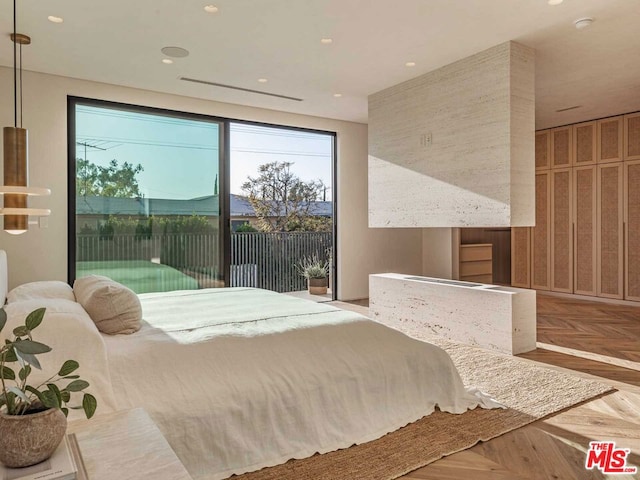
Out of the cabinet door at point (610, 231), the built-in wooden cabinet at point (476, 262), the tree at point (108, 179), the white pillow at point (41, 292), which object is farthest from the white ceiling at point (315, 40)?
the built-in wooden cabinet at point (476, 262)

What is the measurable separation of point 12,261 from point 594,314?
6601 millimetres

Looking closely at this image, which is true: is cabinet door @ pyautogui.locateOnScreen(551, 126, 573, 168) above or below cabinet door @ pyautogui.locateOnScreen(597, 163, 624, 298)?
above

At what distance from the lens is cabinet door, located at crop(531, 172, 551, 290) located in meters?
7.23

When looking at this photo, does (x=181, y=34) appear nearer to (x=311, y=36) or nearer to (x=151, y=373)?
(x=311, y=36)

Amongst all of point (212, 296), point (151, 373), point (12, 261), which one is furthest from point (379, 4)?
point (12, 261)

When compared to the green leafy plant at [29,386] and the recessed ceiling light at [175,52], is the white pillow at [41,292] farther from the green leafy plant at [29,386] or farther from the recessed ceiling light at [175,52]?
the recessed ceiling light at [175,52]

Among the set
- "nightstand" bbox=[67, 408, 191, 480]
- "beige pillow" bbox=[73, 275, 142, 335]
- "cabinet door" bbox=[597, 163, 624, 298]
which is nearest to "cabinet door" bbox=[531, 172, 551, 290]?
"cabinet door" bbox=[597, 163, 624, 298]

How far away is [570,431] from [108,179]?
488cm

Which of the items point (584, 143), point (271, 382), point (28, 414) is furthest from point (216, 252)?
point (584, 143)

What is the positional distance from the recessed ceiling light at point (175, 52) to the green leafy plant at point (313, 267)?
12.9ft

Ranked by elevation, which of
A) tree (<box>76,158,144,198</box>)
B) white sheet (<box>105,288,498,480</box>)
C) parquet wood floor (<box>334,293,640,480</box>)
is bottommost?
parquet wood floor (<box>334,293,640,480</box>)

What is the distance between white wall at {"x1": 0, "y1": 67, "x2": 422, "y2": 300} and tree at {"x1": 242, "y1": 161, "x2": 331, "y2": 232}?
1.02 metres

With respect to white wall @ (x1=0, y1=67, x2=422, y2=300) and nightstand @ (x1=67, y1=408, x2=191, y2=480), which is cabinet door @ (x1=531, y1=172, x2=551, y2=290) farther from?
nightstand @ (x1=67, y1=408, x2=191, y2=480)

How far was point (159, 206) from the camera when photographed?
212 inches
